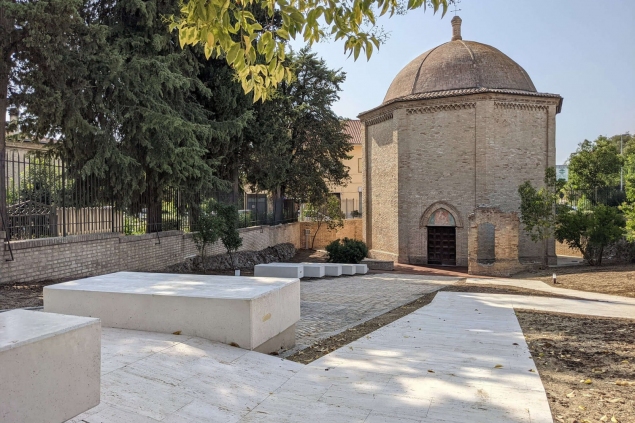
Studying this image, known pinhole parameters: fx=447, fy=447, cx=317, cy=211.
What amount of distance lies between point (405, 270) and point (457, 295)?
1074 centimetres

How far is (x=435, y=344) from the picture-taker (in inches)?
234

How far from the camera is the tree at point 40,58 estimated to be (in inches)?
393

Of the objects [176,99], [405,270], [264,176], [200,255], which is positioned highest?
[176,99]

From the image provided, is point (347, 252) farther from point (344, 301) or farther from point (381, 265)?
point (344, 301)

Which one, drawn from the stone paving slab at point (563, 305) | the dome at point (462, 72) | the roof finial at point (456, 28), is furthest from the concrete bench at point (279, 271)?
the roof finial at point (456, 28)

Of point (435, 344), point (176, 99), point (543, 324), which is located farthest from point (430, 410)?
point (176, 99)

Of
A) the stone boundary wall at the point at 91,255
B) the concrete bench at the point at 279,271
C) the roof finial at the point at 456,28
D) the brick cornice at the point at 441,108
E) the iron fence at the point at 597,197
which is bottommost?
the concrete bench at the point at 279,271

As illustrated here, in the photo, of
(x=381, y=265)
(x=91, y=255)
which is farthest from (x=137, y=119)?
(x=381, y=265)

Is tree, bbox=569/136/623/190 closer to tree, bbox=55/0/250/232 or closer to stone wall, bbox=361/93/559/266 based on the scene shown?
stone wall, bbox=361/93/559/266

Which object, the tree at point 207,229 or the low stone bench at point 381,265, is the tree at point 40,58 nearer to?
the tree at point 207,229

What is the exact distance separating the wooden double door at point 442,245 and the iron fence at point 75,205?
42.1 feet

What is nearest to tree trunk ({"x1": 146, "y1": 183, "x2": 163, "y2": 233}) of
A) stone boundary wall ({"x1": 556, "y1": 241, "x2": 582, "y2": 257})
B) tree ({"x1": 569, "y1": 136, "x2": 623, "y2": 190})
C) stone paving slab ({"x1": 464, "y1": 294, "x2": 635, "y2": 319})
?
stone paving slab ({"x1": 464, "y1": 294, "x2": 635, "y2": 319})

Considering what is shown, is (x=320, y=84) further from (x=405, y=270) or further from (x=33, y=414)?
(x=33, y=414)

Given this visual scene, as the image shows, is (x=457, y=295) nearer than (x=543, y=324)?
No
